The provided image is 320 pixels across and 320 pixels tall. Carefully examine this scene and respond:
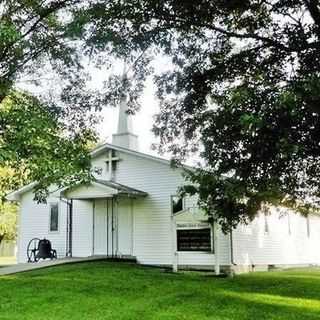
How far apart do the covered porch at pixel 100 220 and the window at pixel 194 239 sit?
7.45 ft

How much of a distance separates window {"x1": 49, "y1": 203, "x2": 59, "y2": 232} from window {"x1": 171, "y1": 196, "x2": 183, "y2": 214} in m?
5.59

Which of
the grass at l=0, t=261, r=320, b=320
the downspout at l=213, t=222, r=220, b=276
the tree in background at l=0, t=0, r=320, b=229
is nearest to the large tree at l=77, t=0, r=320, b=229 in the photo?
the tree in background at l=0, t=0, r=320, b=229

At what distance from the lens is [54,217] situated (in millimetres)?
23234

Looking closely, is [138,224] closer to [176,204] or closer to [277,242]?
[176,204]

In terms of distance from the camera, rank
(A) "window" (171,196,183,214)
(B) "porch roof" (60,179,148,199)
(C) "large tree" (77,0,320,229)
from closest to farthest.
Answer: (C) "large tree" (77,0,320,229) → (B) "porch roof" (60,179,148,199) → (A) "window" (171,196,183,214)

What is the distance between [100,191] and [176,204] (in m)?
3.00

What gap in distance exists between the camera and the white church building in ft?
64.5

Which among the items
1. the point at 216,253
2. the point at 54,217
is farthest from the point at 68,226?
the point at 216,253

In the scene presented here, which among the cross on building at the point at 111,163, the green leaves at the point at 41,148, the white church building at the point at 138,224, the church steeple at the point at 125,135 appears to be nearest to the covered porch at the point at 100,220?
the white church building at the point at 138,224

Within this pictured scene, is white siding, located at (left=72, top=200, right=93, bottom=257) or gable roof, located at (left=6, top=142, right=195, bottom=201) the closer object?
gable roof, located at (left=6, top=142, right=195, bottom=201)

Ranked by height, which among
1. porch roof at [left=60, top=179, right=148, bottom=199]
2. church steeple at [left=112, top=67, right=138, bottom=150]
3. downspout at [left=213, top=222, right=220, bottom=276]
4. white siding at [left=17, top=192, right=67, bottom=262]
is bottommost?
downspout at [left=213, top=222, right=220, bottom=276]

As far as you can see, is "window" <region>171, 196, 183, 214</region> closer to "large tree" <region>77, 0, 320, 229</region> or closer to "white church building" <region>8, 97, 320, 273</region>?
"white church building" <region>8, 97, 320, 273</region>

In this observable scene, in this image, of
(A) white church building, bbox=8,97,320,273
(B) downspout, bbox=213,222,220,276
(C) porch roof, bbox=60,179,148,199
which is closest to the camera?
(B) downspout, bbox=213,222,220,276

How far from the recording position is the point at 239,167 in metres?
11.3
